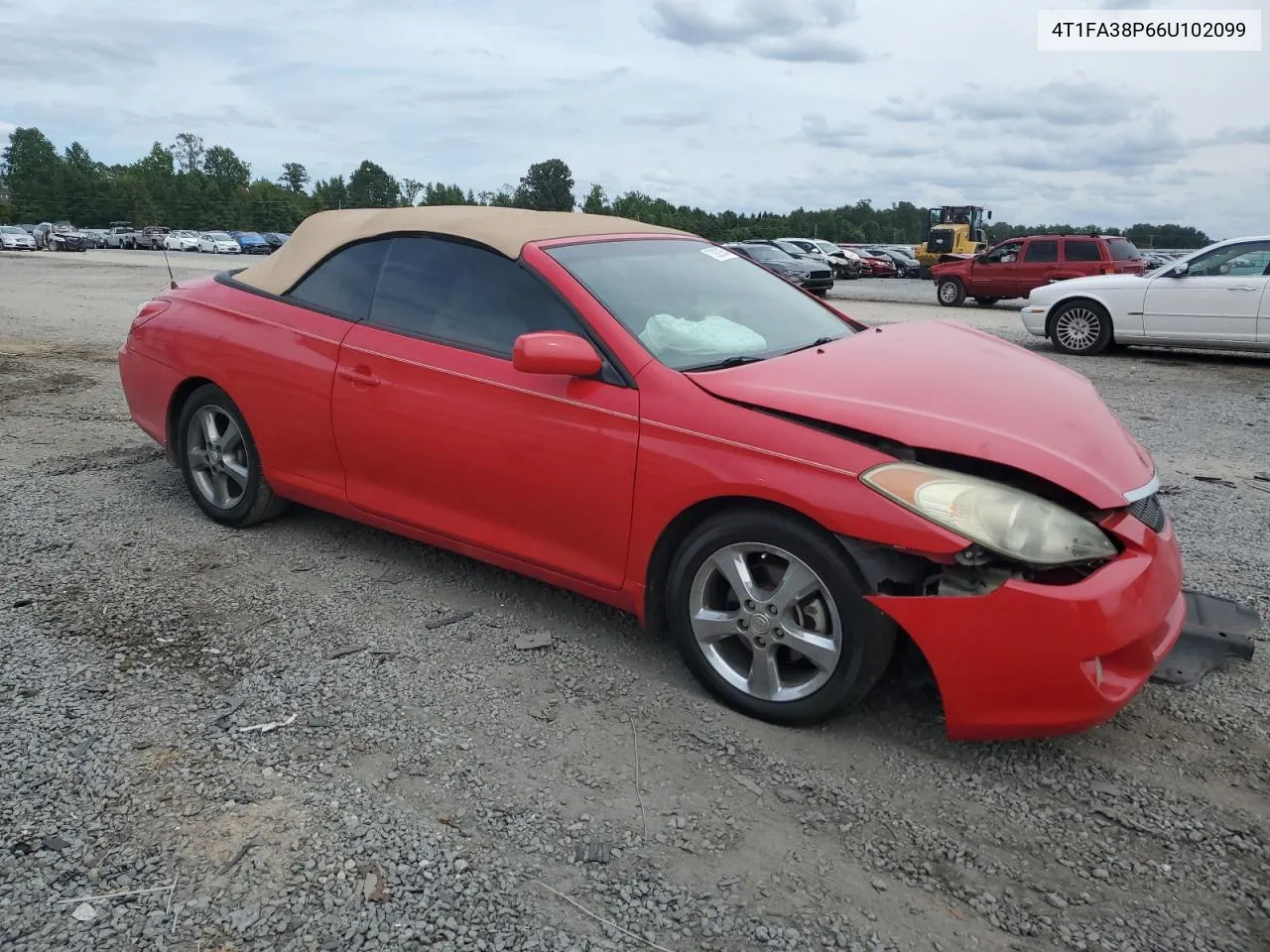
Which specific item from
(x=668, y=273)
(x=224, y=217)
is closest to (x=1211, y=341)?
(x=668, y=273)

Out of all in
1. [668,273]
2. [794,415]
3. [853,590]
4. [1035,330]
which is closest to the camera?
[853,590]

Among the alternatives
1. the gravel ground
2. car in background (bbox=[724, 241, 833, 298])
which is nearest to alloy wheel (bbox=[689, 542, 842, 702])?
the gravel ground

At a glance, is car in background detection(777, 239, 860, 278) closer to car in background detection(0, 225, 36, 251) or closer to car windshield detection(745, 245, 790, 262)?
car windshield detection(745, 245, 790, 262)

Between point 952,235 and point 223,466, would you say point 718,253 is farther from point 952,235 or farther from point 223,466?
point 952,235

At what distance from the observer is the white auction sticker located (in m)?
4.39

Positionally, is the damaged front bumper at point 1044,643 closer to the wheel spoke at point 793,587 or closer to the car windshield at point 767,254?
the wheel spoke at point 793,587

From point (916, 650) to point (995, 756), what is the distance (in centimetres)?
41

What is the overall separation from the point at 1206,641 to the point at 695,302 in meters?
2.24

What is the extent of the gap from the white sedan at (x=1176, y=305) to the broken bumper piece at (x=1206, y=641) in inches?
362

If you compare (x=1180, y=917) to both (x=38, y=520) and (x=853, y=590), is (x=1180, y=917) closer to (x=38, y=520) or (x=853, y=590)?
(x=853, y=590)

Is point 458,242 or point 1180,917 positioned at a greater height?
point 458,242

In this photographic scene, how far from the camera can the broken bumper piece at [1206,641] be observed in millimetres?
3309

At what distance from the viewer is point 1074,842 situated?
2551mm

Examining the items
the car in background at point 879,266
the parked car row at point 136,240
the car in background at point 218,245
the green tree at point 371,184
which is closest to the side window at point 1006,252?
the car in background at point 879,266
